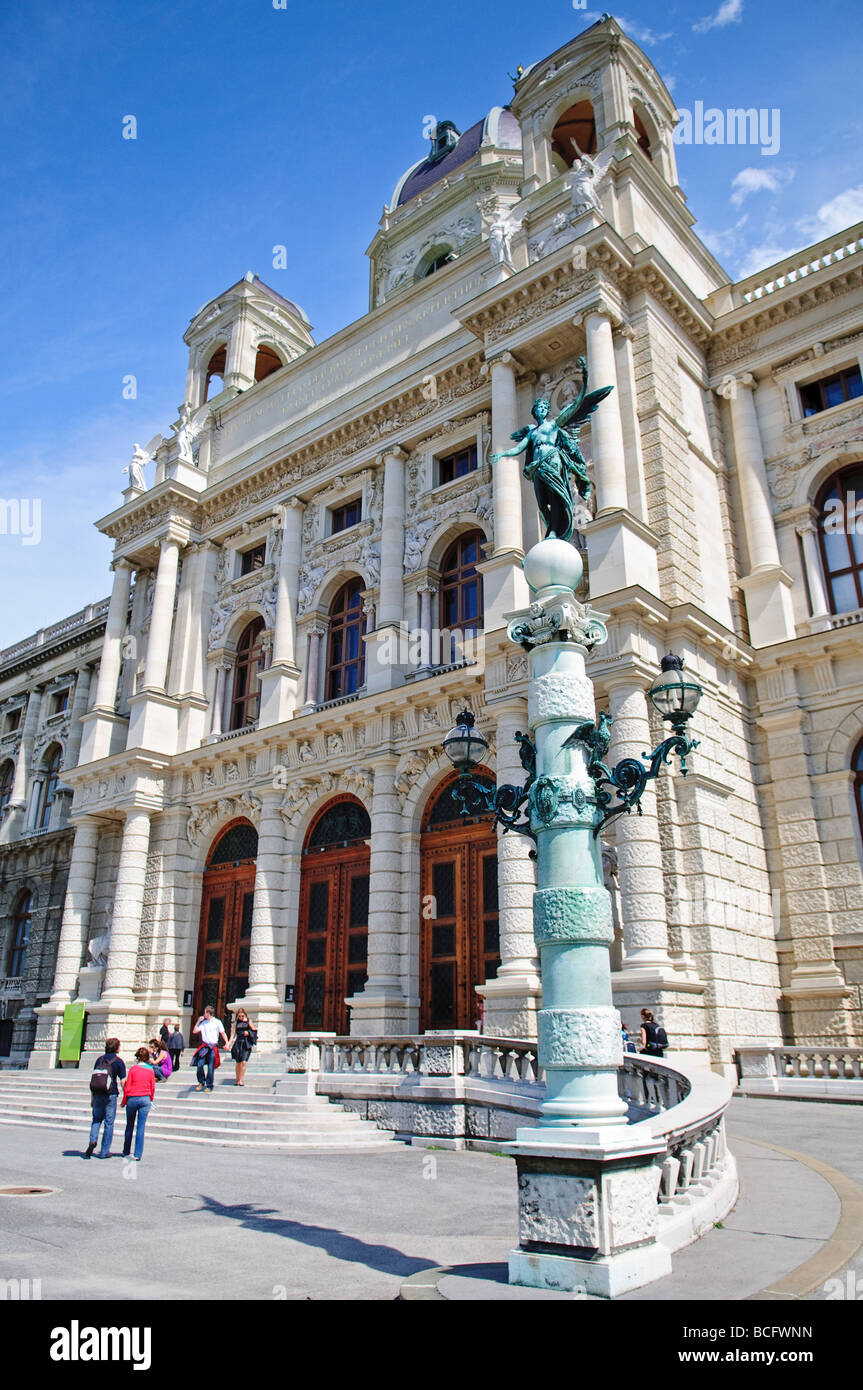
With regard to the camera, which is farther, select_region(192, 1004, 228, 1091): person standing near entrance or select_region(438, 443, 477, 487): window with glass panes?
select_region(438, 443, 477, 487): window with glass panes

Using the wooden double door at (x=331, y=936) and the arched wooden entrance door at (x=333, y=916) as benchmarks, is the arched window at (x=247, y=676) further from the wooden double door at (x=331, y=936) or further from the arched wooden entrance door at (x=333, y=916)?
the wooden double door at (x=331, y=936)

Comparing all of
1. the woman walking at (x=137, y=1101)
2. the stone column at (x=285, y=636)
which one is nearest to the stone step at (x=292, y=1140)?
the woman walking at (x=137, y=1101)

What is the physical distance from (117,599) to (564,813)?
26473 mm

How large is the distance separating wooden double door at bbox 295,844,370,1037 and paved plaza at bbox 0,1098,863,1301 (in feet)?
28.4

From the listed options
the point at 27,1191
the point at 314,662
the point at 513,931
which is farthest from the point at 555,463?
the point at 314,662

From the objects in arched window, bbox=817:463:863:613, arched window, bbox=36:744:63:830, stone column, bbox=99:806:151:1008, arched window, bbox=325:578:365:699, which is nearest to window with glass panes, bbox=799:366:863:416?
arched window, bbox=817:463:863:613

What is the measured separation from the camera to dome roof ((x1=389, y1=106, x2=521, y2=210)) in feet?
104

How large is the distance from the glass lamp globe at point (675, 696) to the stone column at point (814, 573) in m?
12.6

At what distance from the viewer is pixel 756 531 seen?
70.1 ft

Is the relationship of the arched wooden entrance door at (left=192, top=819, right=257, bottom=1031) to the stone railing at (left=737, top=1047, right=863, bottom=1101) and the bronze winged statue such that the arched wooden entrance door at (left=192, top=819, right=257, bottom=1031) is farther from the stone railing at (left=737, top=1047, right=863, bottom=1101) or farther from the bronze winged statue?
the bronze winged statue

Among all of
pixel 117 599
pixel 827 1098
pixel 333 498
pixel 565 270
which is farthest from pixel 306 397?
pixel 827 1098

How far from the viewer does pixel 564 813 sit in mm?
6906

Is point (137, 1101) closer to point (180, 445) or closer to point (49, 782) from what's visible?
point (180, 445)

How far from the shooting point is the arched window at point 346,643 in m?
24.9
